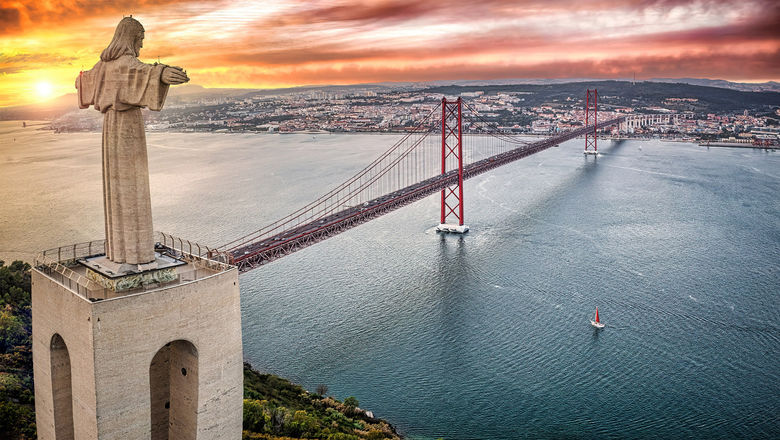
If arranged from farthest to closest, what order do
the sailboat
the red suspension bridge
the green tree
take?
1. the sailboat
2. the red suspension bridge
3. the green tree

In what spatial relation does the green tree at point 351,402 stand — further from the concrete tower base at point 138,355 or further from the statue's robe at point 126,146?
the statue's robe at point 126,146

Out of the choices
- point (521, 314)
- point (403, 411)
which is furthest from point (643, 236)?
point (403, 411)

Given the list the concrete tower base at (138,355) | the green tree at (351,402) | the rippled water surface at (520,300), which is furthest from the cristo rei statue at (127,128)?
the rippled water surface at (520,300)

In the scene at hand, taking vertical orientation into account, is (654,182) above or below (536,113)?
below

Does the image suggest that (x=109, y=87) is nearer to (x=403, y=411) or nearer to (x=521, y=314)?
(x=403, y=411)

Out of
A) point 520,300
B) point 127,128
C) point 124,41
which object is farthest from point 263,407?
point 520,300

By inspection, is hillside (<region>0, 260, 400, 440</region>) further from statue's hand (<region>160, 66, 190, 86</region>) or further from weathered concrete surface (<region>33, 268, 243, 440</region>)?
statue's hand (<region>160, 66, 190, 86</region>)

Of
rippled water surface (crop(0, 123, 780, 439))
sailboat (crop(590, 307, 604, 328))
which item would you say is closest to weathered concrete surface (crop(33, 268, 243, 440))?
rippled water surface (crop(0, 123, 780, 439))
